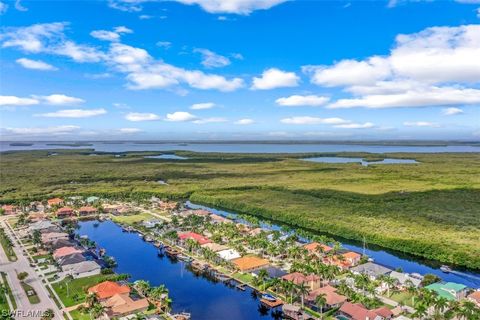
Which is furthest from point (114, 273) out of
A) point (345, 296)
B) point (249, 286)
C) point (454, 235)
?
point (454, 235)

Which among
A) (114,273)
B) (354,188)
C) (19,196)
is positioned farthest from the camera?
(354,188)

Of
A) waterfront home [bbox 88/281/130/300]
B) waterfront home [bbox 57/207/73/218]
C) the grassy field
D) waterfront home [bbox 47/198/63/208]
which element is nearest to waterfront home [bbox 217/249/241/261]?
waterfront home [bbox 88/281/130/300]

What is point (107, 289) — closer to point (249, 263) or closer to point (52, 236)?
point (249, 263)

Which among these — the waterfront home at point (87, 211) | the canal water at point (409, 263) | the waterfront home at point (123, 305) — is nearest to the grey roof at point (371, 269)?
the canal water at point (409, 263)

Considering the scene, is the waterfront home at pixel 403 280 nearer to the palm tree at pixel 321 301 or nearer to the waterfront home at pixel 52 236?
the palm tree at pixel 321 301

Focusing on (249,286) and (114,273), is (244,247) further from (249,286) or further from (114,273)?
(114,273)

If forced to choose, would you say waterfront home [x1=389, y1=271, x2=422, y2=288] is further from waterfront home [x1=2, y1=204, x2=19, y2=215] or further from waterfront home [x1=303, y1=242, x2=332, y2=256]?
waterfront home [x1=2, y1=204, x2=19, y2=215]
